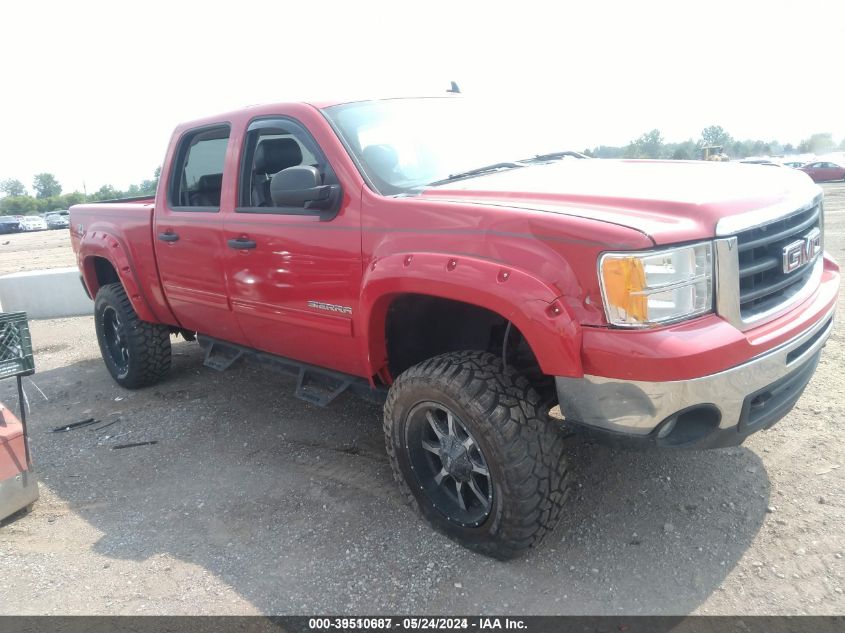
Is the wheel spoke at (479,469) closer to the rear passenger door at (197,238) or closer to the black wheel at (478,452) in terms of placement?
the black wheel at (478,452)

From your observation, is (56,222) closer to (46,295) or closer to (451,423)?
(46,295)

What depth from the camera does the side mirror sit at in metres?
3.16

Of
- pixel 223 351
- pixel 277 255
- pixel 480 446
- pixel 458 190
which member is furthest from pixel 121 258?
pixel 480 446

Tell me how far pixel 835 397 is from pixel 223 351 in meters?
3.95

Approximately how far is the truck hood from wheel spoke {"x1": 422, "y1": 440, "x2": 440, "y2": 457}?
3.65ft

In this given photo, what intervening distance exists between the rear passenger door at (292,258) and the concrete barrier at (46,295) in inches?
238

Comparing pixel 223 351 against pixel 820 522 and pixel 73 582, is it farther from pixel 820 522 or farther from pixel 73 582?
pixel 820 522

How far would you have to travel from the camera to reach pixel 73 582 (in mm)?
3055

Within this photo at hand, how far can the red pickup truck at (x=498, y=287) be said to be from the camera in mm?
2424

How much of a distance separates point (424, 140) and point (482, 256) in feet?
3.86

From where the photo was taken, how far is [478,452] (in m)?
2.94

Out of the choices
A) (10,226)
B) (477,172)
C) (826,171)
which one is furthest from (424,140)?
(10,226)

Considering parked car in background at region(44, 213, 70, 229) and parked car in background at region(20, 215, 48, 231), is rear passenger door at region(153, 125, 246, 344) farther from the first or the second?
parked car in background at region(44, 213, 70, 229)

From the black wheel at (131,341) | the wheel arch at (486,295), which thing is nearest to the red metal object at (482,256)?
the wheel arch at (486,295)
